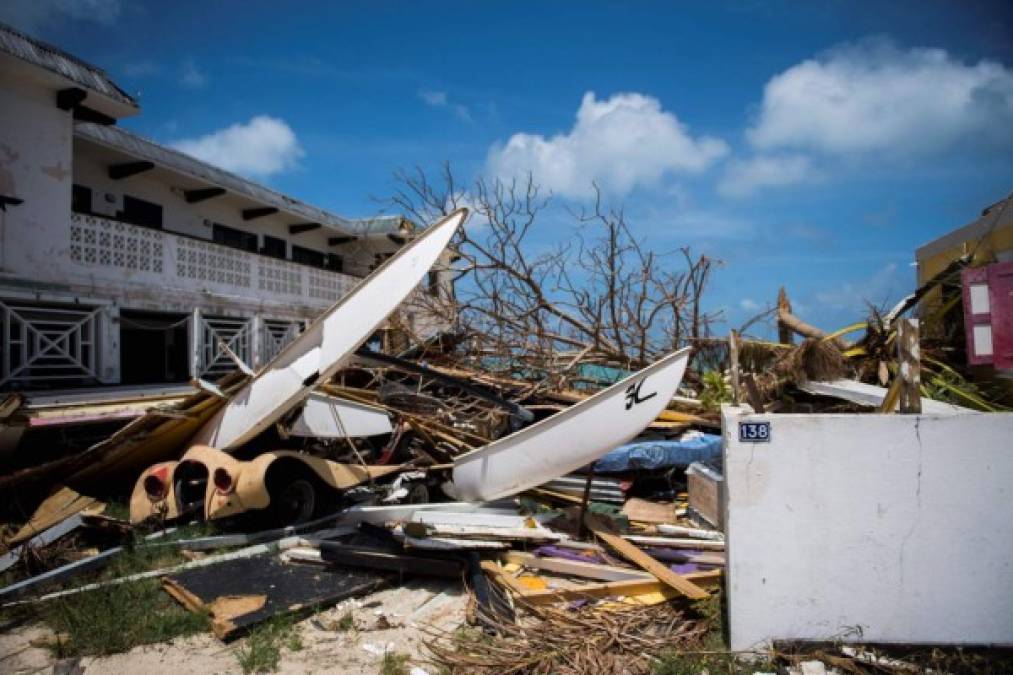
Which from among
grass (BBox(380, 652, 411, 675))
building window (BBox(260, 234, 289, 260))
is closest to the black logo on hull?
grass (BBox(380, 652, 411, 675))

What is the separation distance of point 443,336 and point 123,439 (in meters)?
4.73

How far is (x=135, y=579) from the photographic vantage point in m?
4.77

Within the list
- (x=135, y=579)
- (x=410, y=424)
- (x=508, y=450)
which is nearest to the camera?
(x=135, y=579)

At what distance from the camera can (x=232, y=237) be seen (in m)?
17.8

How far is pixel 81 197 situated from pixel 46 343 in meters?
4.70

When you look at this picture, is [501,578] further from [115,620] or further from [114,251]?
[114,251]

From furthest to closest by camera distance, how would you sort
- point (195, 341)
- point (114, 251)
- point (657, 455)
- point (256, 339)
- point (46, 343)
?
point (256, 339) → point (195, 341) → point (114, 251) → point (46, 343) → point (657, 455)

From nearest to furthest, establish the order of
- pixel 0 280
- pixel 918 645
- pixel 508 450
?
pixel 918 645
pixel 508 450
pixel 0 280

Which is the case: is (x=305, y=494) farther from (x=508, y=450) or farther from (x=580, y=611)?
(x=580, y=611)

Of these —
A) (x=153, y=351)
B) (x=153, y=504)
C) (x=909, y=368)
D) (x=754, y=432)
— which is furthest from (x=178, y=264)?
(x=909, y=368)

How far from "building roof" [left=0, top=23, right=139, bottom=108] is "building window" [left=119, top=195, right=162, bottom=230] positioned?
342 centimetres

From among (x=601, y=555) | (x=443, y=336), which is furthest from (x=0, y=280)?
(x=601, y=555)

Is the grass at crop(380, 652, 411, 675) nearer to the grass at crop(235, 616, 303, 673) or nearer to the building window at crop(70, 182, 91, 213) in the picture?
the grass at crop(235, 616, 303, 673)

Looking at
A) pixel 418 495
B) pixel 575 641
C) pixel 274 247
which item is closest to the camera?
pixel 575 641
